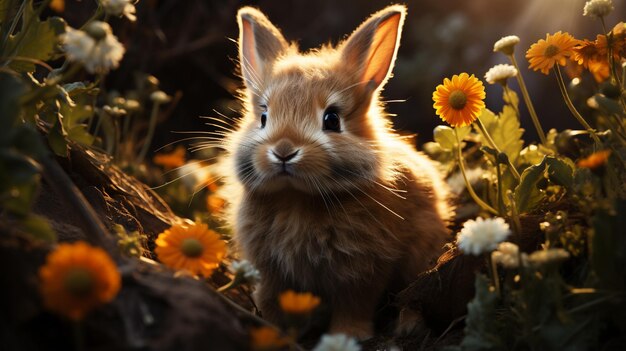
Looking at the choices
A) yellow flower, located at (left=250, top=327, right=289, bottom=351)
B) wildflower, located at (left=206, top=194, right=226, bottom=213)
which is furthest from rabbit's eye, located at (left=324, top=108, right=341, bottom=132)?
yellow flower, located at (left=250, top=327, right=289, bottom=351)

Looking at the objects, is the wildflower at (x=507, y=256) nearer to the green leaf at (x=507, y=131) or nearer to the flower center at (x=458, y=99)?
the flower center at (x=458, y=99)

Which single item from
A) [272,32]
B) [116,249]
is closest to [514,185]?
[272,32]

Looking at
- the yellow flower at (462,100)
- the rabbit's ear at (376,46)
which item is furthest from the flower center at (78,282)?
the rabbit's ear at (376,46)

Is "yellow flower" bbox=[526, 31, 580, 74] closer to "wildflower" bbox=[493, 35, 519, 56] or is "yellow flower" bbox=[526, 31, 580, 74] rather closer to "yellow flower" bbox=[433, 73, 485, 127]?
"wildflower" bbox=[493, 35, 519, 56]

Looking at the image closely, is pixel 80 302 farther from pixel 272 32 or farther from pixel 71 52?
pixel 272 32

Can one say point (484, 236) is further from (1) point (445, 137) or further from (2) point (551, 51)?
(1) point (445, 137)
